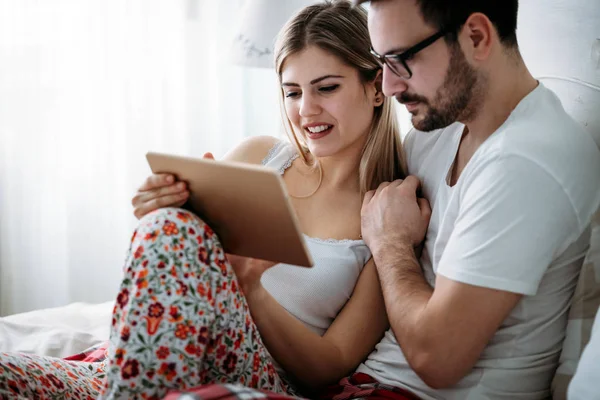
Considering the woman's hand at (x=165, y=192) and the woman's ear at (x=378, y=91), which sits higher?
the woman's ear at (x=378, y=91)

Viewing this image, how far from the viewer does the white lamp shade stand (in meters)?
2.22

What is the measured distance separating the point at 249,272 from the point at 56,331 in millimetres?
539

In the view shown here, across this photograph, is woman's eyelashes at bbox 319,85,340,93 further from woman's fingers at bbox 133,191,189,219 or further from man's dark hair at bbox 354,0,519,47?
woman's fingers at bbox 133,191,189,219

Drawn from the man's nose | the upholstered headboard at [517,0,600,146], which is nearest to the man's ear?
the upholstered headboard at [517,0,600,146]

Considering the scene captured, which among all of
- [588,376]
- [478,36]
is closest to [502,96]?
[478,36]

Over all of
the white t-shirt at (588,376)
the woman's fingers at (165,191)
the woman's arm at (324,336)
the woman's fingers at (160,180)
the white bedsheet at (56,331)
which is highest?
the woman's fingers at (160,180)

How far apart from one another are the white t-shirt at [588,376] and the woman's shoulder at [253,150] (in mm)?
852

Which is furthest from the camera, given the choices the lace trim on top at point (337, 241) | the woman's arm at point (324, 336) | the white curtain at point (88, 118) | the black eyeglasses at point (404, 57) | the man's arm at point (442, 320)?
the white curtain at point (88, 118)

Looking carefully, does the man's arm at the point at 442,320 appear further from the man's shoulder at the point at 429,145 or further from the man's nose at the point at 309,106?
the man's nose at the point at 309,106

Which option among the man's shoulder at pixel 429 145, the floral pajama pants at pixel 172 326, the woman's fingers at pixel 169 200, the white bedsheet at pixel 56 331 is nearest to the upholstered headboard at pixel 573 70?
the man's shoulder at pixel 429 145

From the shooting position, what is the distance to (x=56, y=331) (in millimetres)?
1650

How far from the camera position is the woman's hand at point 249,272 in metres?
1.41

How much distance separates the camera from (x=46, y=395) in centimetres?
123

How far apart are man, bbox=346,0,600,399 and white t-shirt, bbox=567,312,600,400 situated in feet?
0.39
